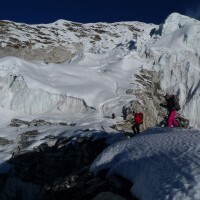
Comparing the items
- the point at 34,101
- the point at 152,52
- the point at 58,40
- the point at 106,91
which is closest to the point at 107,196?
the point at 34,101

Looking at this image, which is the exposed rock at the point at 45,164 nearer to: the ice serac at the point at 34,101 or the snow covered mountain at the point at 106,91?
the snow covered mountain at the point at 106,91

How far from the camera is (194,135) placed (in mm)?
9938

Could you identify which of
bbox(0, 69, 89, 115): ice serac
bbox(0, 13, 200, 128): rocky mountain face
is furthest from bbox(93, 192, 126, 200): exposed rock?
bbox(0, 69, 89, 115): ice serac

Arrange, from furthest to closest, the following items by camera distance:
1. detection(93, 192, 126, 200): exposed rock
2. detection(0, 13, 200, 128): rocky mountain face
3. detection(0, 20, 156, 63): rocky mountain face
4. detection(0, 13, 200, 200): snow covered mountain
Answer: detection(0, 20, 156, 63): rocky mountain face → detection(0, 13, 200, 128): rocky mountain face → detection(0, 13, 200, 200): snow covered mountain → detection(93, 192, 126, 200): exposed rock

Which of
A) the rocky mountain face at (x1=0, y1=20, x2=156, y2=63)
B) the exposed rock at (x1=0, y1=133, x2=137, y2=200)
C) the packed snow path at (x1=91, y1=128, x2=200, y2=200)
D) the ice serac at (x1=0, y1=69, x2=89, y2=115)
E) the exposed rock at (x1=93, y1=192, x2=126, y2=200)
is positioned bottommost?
the rocky mountain face at (x1=0, y1=20, x2=156, y2=63)

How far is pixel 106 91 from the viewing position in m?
39.9

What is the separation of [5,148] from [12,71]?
39.6 ft

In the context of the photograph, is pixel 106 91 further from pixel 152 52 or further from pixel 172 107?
pixel 172 107

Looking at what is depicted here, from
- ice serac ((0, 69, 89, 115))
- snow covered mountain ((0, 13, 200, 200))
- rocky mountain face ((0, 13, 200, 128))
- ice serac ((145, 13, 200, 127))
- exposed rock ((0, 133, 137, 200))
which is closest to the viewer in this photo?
snow covered mountain ((0, 13, 200, 200))

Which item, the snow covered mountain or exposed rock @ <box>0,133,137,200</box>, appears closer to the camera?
the snow covered mountain

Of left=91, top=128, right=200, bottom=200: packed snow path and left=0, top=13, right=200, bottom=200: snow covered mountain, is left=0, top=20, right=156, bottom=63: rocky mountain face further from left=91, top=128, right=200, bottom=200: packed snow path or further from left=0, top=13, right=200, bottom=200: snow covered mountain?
left=91, top=128, right=200, bottom=200: packed snow path

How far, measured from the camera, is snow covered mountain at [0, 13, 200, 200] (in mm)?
10266

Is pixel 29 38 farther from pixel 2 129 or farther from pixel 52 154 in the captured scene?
pixel 52 154

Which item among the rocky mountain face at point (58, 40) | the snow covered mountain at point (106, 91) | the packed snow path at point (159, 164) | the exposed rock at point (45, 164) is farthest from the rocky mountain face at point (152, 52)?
the packed snow path at point (159, 164)
